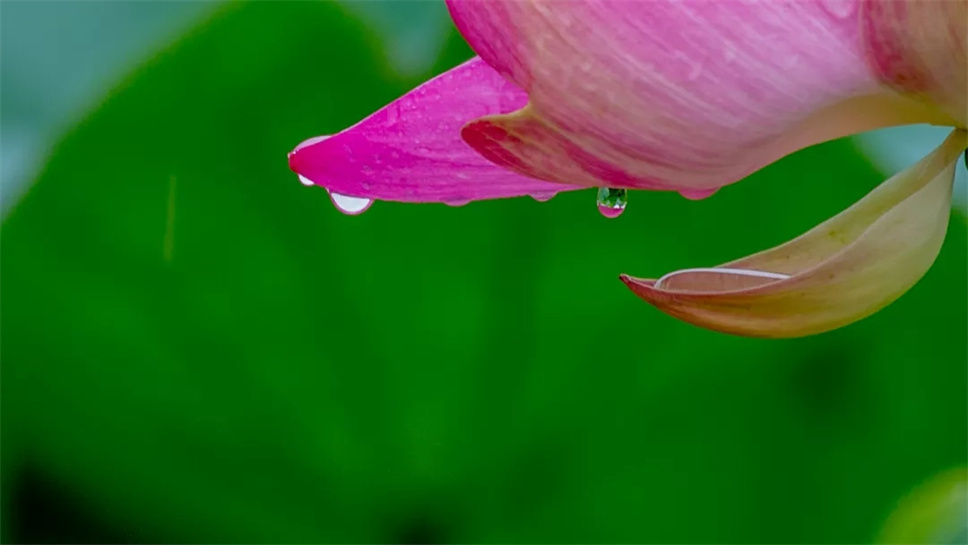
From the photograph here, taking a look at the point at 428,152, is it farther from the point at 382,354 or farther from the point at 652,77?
the point at 382,354

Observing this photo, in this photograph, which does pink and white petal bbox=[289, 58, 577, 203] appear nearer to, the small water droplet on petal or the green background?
the small water droplet on petal

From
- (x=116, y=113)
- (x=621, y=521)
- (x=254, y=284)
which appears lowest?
(x=621, y=521)

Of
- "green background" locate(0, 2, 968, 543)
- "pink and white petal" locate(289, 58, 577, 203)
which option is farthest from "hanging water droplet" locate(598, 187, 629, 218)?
"green background" locate(0, 2, 968, 543)

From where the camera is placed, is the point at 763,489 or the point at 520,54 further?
the point at 763,489

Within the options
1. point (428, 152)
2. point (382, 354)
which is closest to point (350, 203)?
point (428, 152)

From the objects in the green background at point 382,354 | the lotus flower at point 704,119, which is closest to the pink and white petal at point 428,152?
the lotus flower at point 704,119

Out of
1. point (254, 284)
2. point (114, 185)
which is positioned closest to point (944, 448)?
point (254, 284)

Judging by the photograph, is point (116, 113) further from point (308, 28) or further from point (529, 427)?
point (529, 427)

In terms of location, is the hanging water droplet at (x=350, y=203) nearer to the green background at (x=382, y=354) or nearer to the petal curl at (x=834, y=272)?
the petal curl at (x=834, y=272)
